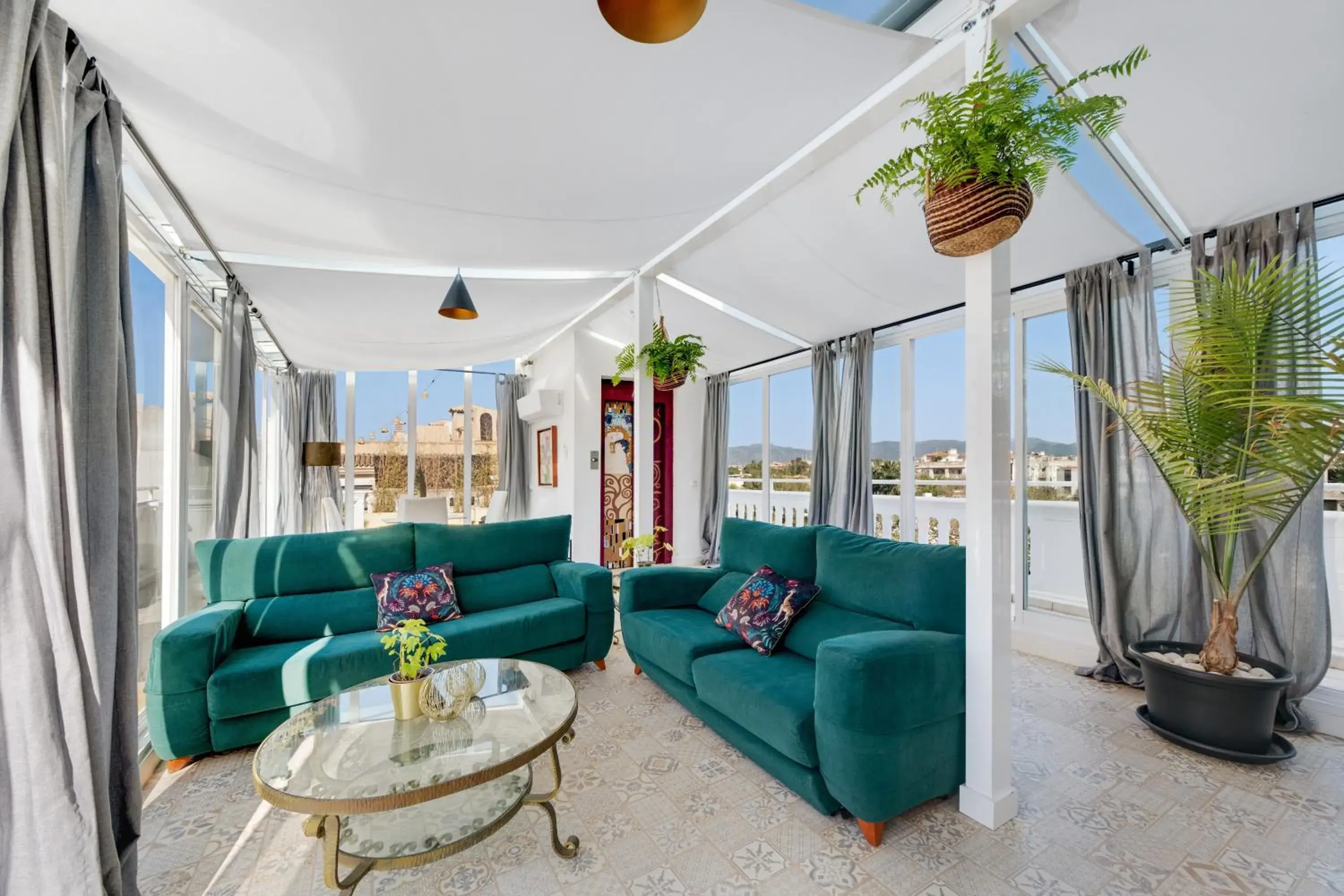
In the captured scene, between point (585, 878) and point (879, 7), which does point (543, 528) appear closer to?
point (585, 878)

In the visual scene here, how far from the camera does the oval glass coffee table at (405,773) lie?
152cm

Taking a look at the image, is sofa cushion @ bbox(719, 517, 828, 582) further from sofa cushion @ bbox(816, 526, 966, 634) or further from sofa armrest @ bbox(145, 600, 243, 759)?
sofa armrest @ bbox(145, 600, 243, 759)

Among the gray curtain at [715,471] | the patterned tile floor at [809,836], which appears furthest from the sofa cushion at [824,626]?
the gray curtain at [715,471]

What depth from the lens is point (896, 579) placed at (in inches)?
97.7

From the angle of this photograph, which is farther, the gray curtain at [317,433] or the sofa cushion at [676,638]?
the gray curtain at [317,433]

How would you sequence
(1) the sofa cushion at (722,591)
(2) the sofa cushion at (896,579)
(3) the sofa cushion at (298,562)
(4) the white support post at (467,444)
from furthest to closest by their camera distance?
(4) the white support post at (467,444) → (1) the sofa cushion at (722,591) → (3) the sofa cushion at (298,562) → (2) the sofa cushion at (896,579)

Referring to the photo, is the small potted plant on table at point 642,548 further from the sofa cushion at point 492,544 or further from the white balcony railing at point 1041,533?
the white balcony railing at point 1041,533

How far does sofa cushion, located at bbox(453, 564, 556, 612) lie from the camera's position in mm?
3418

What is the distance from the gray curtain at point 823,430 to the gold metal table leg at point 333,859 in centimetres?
457

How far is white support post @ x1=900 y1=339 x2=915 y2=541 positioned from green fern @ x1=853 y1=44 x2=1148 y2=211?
3.28 m

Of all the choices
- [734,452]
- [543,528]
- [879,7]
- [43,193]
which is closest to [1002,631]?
[879,7]

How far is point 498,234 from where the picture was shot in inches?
132

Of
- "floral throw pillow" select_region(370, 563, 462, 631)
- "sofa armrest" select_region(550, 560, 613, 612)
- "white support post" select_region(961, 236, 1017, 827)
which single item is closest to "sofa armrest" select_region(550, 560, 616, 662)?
"sofa armrest" select_region(550, 560, 613, 612)

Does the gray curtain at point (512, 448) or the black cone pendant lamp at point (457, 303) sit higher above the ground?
the black cone pendant lamp at point (457, 303)
